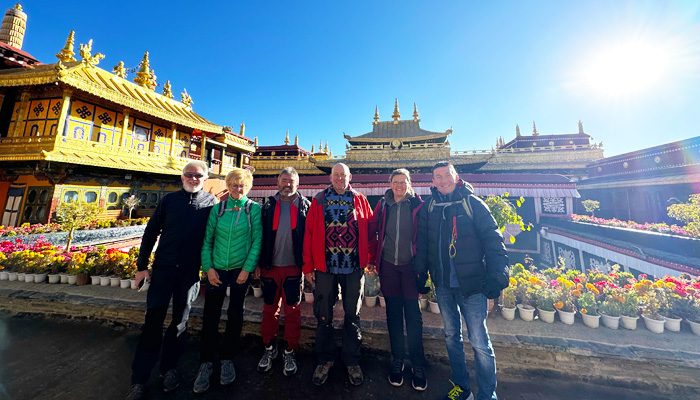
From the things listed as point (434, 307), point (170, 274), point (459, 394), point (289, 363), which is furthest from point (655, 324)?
point (170, 274)

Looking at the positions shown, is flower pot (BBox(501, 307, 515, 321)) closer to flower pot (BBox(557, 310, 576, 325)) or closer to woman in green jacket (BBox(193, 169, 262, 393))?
flower pot (BBox(557, 310, 576, 325))

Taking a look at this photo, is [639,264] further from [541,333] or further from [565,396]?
[565,396]

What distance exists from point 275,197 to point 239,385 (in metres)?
2.17

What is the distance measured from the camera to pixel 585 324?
3236 mm

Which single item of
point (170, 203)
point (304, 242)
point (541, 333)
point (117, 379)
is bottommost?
point (117, 379)

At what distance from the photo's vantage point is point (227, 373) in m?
2.53

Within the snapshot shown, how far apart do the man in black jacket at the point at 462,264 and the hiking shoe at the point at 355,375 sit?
929 millimetres

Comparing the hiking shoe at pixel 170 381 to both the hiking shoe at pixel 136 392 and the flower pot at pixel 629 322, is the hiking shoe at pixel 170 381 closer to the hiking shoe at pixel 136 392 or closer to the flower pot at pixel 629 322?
the hiking shoe at pixel 136 392

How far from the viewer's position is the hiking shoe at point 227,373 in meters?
2.47

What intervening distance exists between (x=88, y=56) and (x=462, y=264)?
827 inches

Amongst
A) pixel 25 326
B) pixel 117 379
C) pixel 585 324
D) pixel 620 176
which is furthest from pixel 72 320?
pixel 620 176

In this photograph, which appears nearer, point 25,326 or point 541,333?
point 541,333

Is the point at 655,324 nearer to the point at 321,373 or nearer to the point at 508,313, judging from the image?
the point at 508,313

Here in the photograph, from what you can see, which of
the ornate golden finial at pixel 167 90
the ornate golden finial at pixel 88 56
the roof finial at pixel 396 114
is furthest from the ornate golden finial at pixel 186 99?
the roof finial at pixel 396 114
